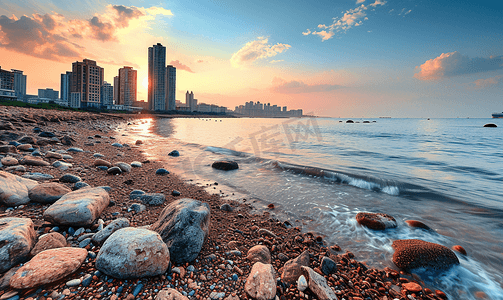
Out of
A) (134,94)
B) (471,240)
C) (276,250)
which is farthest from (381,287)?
(134,94)

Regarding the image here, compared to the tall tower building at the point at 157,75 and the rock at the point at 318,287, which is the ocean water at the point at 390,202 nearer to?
the rock at the point at 318,287

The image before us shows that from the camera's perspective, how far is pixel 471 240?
14.7 ft

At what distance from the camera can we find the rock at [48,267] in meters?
1.93

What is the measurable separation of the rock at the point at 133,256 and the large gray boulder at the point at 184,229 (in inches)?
11.0

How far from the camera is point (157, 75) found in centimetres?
12169

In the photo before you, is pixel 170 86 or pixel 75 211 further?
pixel 170 86

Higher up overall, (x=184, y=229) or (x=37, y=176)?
(x=37, y=176)

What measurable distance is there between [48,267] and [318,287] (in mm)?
2930

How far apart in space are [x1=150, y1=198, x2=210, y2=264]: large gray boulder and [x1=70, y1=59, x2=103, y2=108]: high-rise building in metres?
126

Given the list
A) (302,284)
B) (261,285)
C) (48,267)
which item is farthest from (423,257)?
(48,267)

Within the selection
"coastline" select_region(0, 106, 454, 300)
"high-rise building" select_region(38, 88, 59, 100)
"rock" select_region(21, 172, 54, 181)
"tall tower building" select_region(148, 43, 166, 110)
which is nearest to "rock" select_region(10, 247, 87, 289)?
"coastline" select_region(0, 106, 454, 300)

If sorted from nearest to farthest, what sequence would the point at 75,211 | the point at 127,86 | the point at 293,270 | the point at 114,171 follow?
the point at 293,270
the point at 75,211
the point at 114,171
the point at 127,86

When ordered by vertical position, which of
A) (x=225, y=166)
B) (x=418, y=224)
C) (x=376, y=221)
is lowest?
(x=418, y=224)

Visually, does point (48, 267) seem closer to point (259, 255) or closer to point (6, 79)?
point (259, 255)
